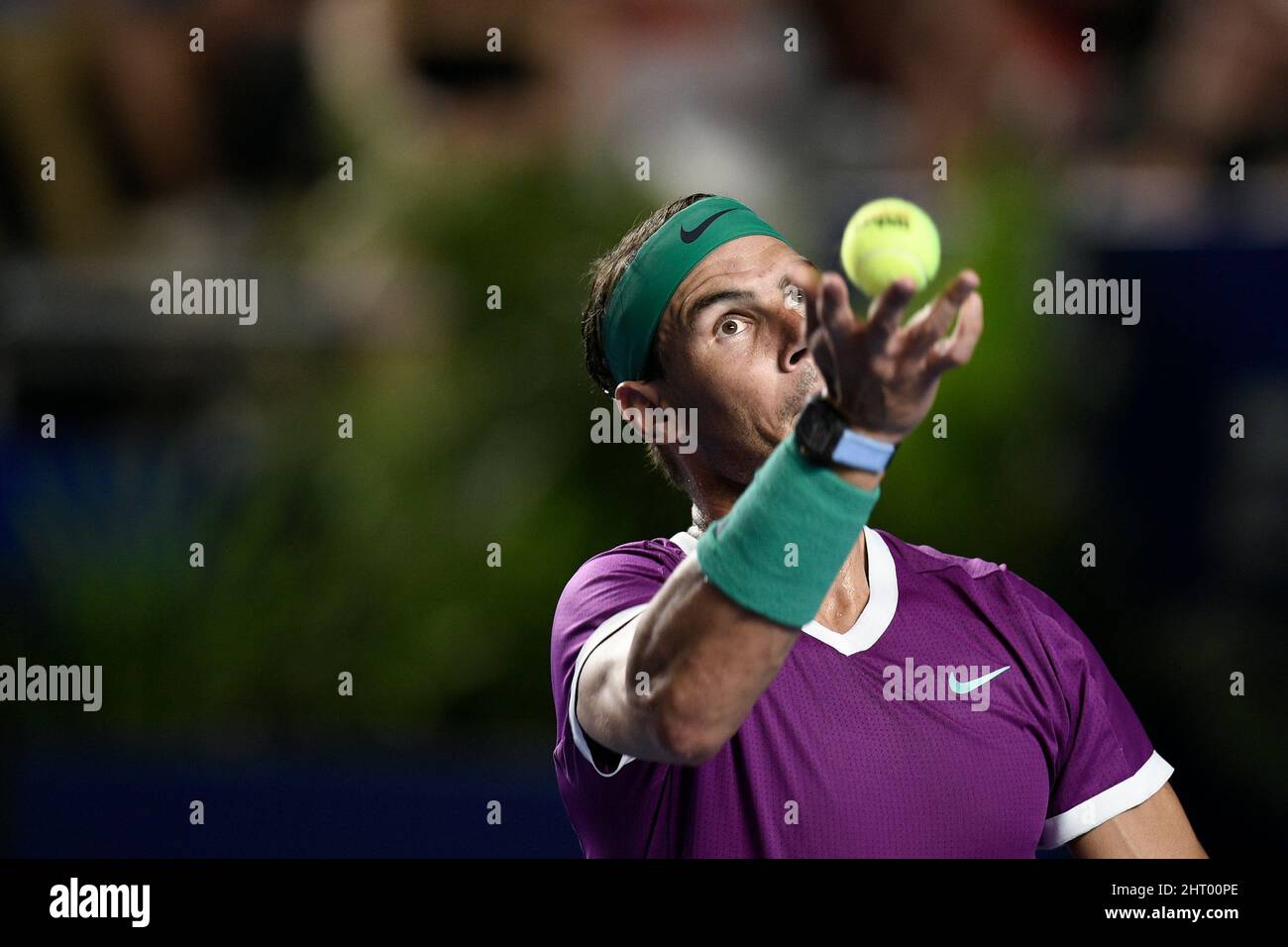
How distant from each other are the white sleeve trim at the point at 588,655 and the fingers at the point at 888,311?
0.53 metres

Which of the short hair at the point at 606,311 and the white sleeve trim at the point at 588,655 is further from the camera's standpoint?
the short hair at the point at 606,311

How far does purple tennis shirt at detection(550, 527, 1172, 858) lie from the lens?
2.03 meters

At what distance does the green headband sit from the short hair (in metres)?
0.02

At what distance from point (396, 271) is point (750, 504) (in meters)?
3.29

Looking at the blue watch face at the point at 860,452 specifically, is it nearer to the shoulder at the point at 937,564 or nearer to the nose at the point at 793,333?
the nose at the point at 793,333

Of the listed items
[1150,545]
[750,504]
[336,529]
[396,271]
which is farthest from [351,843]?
[750,504]

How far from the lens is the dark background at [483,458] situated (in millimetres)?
4004

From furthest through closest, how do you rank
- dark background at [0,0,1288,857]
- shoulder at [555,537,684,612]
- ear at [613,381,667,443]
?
dark background at [0,0,1288,857], ear at [613,381,667,443], shoulder at [555,537,684,612]

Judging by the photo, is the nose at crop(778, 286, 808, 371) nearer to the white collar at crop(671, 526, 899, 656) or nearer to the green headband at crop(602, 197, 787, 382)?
the green headband at crop(602, 197, 787, 382)

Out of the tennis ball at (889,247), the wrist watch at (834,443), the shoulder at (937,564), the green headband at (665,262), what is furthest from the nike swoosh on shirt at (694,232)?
the wrist watch at (834,443)

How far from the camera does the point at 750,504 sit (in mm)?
1740

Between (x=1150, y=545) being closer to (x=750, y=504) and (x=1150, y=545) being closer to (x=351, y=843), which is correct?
(x=351, y=843)

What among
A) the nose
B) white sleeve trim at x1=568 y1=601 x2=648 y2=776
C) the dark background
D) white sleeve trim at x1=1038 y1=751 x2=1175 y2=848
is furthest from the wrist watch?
the dark background

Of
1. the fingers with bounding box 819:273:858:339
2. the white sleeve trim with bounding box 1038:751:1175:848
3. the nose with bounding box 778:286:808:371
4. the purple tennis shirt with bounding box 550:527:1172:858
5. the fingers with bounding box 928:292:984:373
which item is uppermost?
the nose with bounding box 778:286:808:371
